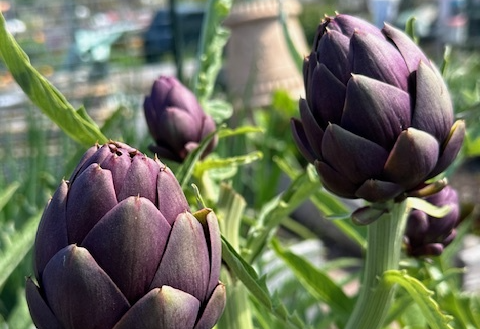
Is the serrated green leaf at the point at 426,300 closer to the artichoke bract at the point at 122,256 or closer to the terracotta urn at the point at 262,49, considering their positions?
the artichoke bract at the point at 122,256

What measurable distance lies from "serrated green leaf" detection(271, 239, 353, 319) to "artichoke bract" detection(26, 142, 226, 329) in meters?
0.26

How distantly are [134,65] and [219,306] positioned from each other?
1589 millimetres

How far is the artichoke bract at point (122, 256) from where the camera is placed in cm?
30

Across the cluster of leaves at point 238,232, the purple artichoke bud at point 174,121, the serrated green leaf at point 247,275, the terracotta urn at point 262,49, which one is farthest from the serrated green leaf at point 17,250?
the terracotta urn at point 262,49

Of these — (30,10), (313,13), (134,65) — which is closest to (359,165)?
(134,65)

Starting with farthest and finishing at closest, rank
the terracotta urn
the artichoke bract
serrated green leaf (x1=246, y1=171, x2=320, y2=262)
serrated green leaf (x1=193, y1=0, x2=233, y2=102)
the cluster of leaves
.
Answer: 1. the terracotta urn
2. serrated green leaf (x1=193, y1=0, x2=233, y2=102)
3. serrated green leaf (x1=246, y1=171, x2=320, y2=262)
4. the cluster of leaves
5. the artichoke bract

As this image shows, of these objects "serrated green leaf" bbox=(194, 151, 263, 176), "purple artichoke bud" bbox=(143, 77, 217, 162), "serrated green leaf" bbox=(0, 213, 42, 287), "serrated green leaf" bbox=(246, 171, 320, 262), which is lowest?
"serrated green leaf" bbox=(0, 213, 42, 287)

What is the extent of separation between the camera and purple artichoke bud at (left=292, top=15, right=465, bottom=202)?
1.23 ft

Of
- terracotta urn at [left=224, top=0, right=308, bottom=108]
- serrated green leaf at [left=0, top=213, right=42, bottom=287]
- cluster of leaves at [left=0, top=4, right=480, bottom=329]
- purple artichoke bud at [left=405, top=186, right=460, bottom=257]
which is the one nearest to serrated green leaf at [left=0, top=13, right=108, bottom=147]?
cluster of leaves at [left=0, top=4, right=480, bottom=329]

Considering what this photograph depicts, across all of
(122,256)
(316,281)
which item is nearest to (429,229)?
(316,281)

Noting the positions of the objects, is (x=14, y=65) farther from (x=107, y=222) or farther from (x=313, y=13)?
(x=313, y=13)

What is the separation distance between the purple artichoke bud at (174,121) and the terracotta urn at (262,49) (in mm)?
1944

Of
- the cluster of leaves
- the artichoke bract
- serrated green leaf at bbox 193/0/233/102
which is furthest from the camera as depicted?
serrated green leaf at bbox 193/0/233/102

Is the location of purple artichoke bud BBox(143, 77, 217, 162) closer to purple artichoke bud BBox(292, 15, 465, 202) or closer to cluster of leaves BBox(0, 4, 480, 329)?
cluster of leaves BBox(0, 4, 480, 329)
